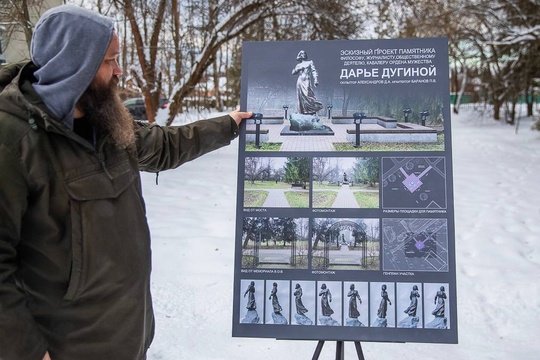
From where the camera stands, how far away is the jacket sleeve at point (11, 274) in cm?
154

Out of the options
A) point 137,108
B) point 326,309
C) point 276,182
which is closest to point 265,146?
point 276,182

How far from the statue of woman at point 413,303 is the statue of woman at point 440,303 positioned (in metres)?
0.08

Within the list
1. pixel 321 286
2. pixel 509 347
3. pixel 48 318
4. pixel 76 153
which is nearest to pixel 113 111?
pixel 76 153

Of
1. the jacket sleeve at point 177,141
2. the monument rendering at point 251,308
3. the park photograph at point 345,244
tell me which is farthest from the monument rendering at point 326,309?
the jacket sleeve at point 177,141

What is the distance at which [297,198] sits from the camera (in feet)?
8.41

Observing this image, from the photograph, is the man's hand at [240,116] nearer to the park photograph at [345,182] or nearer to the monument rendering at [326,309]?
the park photograph at [345,182]

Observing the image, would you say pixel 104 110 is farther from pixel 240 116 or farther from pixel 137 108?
pixel 137 108

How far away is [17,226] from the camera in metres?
1.58

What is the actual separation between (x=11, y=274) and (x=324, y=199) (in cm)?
143

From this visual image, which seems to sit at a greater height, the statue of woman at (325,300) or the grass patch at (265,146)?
the grass patch at (265,146)

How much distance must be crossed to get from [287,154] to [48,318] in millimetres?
1316

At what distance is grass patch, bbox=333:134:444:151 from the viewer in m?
2.50

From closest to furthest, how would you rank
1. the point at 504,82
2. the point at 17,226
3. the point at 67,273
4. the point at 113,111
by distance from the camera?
the point at 17,226, the point at 67,273, the point at 113,111, the point at 504,82

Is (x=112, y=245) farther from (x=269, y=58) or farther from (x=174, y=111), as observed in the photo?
(x=174, y=111)
